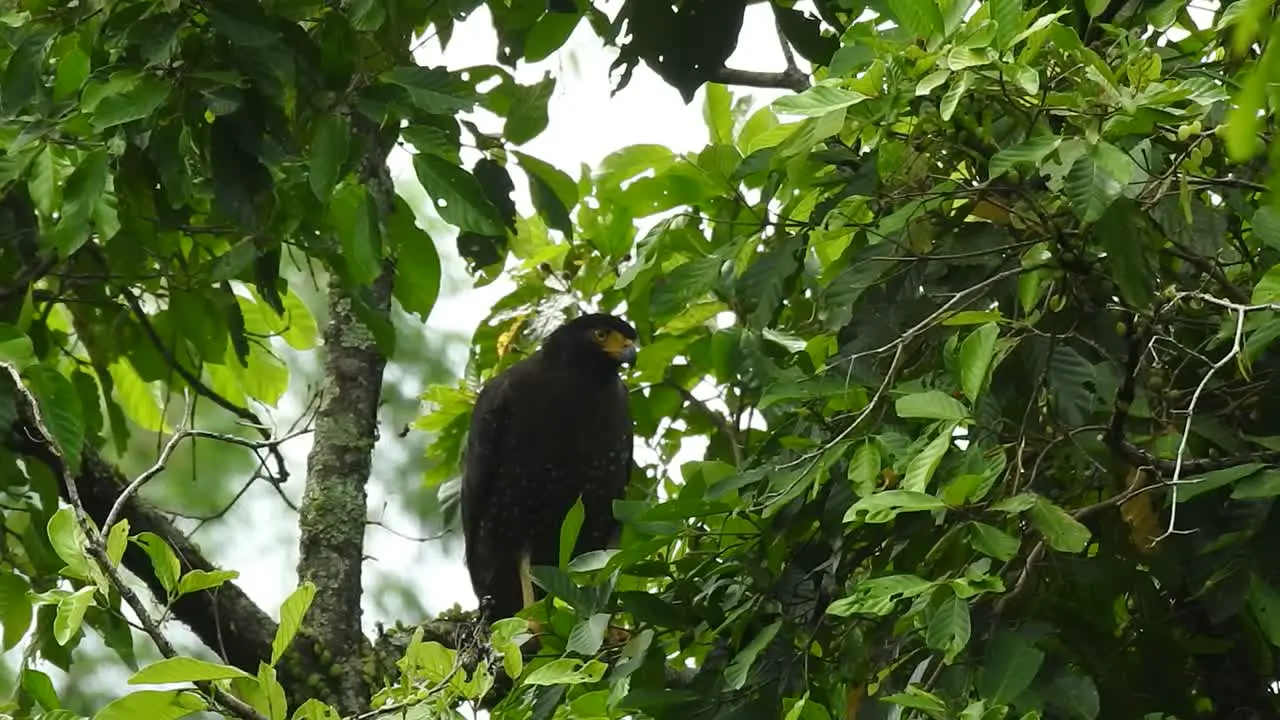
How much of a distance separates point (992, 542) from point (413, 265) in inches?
62.3

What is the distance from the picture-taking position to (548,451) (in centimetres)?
531

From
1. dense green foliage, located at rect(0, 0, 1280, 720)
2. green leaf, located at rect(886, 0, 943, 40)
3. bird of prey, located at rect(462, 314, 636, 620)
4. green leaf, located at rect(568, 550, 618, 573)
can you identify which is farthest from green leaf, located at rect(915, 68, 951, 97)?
bird of prey, located at rect(462, 314, 636, 620)

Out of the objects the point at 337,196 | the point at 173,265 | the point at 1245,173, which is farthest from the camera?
the point at 173,265

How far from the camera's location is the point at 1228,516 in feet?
6.84

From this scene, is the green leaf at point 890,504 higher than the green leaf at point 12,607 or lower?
lower

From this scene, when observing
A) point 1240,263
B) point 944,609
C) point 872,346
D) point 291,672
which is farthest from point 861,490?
point 291,672

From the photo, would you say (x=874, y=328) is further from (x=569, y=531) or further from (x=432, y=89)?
(x=432, y=89)

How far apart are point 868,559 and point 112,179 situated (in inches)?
61.0

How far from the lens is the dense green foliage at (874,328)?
1986 millimetres

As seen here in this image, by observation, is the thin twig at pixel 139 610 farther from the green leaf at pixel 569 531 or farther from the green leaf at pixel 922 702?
the green leaf at pixel 922 702

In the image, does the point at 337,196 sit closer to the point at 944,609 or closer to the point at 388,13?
the point at 388,13

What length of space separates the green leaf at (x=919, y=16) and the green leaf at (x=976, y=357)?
0.42m

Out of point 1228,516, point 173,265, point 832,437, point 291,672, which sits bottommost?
point 1228,516

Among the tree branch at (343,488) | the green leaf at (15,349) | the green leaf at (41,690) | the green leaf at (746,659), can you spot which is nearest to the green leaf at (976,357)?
the green leaf at (746,659)
